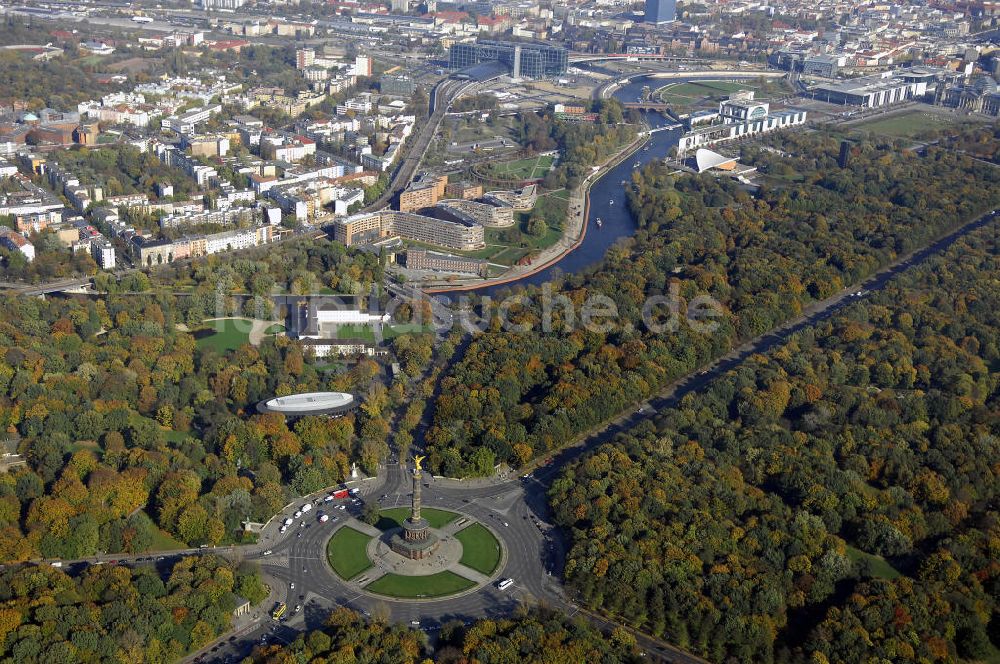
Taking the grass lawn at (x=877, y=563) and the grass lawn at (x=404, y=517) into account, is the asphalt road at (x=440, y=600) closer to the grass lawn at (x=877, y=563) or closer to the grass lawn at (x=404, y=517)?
the grass lawn at (x=404, y=517)

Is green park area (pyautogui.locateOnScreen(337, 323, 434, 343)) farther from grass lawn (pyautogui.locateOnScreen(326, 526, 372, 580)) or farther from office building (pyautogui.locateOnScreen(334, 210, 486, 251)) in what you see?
grass lawn (pyautogui.locateOnScreen(326, 526, 372, 580))

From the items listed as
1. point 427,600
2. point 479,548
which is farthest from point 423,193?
point 427,600

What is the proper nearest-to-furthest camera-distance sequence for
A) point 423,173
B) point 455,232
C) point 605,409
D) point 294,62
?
point 605,409, point 455,232, point 423,173, point 294,62

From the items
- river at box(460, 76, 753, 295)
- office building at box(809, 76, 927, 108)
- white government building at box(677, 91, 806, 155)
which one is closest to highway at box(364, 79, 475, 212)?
river at box(460, 76, 753, 295)

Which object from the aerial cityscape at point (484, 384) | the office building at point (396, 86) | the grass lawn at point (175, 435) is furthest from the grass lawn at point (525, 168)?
the grass lawn at point (175, 435)

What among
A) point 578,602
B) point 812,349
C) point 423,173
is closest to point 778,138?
point 423,173

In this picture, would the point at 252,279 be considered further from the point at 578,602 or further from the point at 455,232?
the point at 578,602
